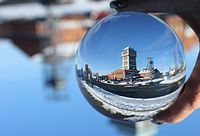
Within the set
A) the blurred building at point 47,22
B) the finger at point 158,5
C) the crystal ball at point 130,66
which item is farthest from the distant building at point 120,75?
the blurred building at point 47,22

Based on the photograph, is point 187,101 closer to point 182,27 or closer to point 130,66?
point 130,66

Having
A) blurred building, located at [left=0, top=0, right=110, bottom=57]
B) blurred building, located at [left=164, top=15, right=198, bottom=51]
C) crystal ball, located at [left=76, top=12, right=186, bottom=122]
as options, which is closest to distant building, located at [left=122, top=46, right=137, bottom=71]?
crystal ball, located at [left=76, top=12, right=186, bottom=122]

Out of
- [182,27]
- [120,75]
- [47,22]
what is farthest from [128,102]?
[47,22]

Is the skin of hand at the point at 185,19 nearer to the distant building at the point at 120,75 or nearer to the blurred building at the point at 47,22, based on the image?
the distant building at the point at 120,75

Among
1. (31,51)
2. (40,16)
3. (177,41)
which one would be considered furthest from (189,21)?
(31,51)

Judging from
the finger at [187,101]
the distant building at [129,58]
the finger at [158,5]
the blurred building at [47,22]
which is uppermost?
the blurred building at [47,22]

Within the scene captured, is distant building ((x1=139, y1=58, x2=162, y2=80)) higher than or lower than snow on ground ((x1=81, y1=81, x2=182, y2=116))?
higher

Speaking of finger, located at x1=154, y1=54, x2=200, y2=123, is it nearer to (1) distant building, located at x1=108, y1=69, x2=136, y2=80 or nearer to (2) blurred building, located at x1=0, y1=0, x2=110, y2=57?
(1) distant building, located at x1=108, y1=69, x2=136, y2=80
